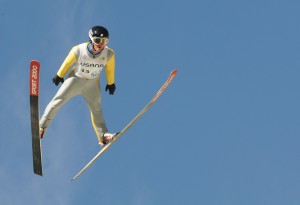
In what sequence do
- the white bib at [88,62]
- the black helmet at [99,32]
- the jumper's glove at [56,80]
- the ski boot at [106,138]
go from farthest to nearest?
the ski boot at [106,138] → the jumper's glove at [56,80] → the white bib at [88,62] → the black helmet at [99,32]

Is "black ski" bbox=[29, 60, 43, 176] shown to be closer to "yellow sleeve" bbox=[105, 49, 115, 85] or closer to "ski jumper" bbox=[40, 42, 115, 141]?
"ski jumper" bbox=[40, 42, 115, 141]

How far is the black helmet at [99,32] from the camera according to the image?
15594 mm

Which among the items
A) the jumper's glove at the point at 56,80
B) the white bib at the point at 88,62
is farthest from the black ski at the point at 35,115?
the white bib at the point at 88,62

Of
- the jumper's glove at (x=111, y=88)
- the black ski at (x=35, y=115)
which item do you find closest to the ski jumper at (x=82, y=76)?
the jumper's glove at (x=111, y=88)

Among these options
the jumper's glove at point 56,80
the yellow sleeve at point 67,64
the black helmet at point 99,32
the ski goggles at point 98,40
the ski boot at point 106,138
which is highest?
the black helmet at point 99,32

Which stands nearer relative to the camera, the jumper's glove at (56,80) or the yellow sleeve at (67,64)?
the yellow sleeve at (67,64)

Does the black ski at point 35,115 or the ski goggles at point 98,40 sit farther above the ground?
the ski goggles at point 98,40

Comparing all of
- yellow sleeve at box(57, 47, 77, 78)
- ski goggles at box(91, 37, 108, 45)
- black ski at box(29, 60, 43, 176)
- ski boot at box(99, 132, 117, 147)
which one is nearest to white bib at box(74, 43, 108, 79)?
yellow sleeve at box(57, 47, 77, 78)

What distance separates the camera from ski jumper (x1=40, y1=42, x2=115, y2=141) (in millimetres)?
16031

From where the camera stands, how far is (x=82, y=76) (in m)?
16.2

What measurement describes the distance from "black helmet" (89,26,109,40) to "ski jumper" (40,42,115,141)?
1.47ft

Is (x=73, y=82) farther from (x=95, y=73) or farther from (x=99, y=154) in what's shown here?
(x=99, y=154)

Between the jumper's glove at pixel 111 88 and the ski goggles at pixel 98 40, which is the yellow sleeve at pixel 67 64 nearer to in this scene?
the ski goggles at pixel 98 40

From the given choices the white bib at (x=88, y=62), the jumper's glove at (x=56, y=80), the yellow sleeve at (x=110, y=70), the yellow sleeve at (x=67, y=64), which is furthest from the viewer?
the yellow sleeve at (x=110, y=70)
